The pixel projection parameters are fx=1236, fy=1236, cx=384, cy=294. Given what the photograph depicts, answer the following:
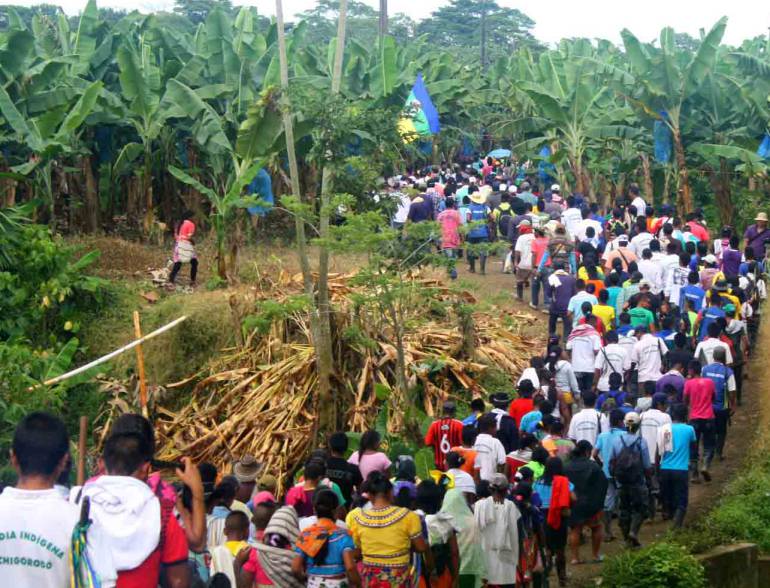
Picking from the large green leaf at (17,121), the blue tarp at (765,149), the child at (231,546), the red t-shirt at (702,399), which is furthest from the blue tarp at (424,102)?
the child at (231,546)

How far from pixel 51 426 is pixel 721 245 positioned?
497 inches

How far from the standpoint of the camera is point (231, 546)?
678 cm

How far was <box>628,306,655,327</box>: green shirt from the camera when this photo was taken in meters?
13.0

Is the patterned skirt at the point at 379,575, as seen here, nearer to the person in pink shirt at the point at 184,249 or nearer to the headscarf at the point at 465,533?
the headscarf at the point at 465,533

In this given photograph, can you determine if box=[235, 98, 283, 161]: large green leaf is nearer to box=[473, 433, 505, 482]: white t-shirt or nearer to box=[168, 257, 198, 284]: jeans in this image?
box=[168, 257, 198, 284]: jeans

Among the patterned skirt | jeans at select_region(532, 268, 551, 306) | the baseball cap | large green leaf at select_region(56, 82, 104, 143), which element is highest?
large green leaf at select_region(56, 82, 104, 143)

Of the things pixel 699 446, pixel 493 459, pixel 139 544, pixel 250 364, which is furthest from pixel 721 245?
pixel 139 544

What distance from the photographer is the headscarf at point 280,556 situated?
6.80m

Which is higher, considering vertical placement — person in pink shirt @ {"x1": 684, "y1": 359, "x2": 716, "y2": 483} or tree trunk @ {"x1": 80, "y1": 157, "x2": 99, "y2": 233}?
tree trunk @ {"x1": 80, "y1": 157, "x2": 99, "y2": 233}

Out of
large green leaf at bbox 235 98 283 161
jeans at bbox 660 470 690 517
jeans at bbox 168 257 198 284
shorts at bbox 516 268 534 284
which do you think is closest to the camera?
jeans at bbox 660 470 690 517

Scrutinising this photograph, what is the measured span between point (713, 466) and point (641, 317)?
5.64ft

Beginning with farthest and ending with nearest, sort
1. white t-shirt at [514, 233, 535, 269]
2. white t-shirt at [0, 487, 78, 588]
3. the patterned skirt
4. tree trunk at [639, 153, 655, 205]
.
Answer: tree trunk at [639, 153, 655, 205] → white t-shirt at [514, 233, 535, 269] → the patterned skirt → white t-shirt at [0, 487, 78, 588]

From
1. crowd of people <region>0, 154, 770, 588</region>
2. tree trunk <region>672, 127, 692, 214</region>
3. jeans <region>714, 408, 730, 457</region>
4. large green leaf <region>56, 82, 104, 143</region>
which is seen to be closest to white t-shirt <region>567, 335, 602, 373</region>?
crowd of people <region>0, 154, 770, 588</region>

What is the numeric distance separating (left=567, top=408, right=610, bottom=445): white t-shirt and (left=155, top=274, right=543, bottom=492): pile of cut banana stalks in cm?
301
